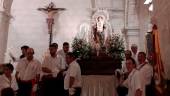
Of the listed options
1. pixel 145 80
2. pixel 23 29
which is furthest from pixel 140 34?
pixel 145 80

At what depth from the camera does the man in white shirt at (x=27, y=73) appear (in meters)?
7.49

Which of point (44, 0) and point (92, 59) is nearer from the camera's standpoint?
point (92, 59)

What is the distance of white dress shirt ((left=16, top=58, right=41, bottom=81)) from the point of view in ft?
24.7

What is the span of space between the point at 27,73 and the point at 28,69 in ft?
0.30

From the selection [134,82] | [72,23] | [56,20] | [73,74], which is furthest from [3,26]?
[134,82]

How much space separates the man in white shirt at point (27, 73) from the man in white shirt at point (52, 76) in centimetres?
18

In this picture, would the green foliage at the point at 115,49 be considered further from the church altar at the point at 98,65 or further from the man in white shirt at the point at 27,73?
the man in white shirt at the point at 27,73

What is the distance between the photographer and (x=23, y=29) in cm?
1619

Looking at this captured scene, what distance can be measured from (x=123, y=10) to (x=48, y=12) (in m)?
3.60

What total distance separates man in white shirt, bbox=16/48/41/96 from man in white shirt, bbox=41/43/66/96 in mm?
180

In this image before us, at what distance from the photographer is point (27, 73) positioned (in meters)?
7.55

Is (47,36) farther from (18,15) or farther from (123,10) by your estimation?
(123,10)

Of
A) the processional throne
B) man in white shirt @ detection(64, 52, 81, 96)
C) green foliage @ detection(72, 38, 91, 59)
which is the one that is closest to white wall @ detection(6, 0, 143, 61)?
the processional throne

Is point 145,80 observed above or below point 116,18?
below
